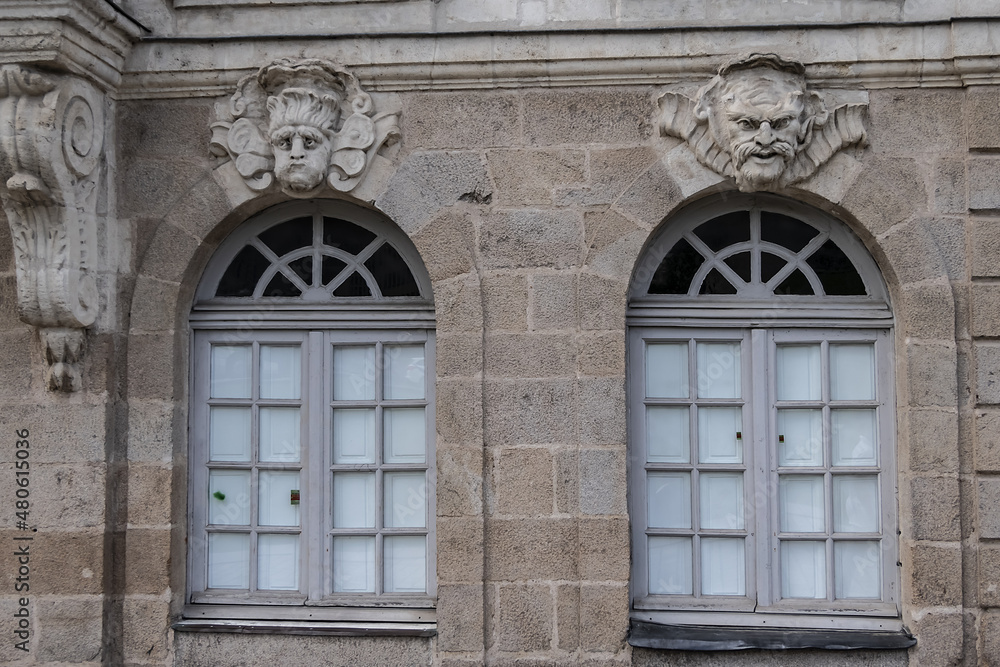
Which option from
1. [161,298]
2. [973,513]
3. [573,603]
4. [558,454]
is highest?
[161,298]

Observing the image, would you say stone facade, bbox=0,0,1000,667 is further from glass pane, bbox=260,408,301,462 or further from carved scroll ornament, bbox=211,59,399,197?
glass pane, bbox=260,408,301,462

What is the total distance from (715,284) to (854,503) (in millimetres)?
1276

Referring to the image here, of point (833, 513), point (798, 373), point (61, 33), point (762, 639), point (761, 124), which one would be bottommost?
point (762, 639)

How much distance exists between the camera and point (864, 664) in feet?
14.3

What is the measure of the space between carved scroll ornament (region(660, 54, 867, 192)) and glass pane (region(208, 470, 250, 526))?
2.77 m

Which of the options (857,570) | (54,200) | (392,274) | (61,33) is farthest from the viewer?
(392,274)

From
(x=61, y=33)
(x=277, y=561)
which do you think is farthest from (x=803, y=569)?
(x=61, y=33)

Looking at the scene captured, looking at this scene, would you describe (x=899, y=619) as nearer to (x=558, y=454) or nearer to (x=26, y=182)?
(x=558, y=454)

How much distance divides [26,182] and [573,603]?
10.4 feet

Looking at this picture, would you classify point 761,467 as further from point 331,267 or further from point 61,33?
point 61,33

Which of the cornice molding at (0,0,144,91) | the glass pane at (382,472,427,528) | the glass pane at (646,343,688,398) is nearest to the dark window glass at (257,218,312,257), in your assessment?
the cornice molding at (0,0,144,91)

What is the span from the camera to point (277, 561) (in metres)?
4.78

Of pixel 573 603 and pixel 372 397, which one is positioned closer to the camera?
pixel 573 603

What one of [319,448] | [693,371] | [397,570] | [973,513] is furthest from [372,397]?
[973,513]
